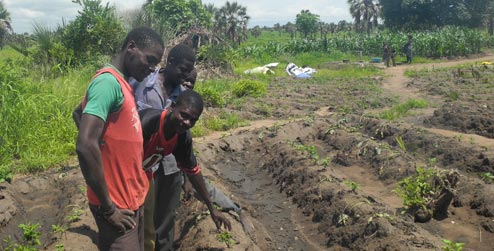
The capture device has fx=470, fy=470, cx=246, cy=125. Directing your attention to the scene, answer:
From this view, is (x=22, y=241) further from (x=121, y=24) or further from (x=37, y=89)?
(x=121, y=24)

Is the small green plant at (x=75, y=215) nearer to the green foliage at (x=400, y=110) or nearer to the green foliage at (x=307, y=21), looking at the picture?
the green foliage at (x=400, y=110)

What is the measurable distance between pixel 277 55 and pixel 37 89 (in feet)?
80.3

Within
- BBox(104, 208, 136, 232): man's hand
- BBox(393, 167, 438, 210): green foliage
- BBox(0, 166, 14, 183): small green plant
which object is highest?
BBox(104, 208, 136, 232): man's hand

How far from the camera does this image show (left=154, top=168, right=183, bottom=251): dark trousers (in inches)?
143

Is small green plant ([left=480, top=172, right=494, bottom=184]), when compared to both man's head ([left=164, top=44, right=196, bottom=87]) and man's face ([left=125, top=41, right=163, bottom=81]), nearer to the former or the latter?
man's head ([left=164, top=44, right=196, bottom=87])

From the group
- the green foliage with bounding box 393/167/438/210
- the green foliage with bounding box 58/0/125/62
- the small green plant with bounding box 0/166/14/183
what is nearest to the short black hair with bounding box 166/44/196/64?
the green foliage with bounding box 393/167/438/210

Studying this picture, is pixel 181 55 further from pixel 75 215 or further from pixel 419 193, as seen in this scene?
Result: pixel 419 193

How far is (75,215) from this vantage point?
15.9 ft

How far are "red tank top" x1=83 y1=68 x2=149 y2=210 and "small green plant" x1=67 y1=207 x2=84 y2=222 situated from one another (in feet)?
8.67

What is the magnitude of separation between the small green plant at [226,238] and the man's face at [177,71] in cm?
150

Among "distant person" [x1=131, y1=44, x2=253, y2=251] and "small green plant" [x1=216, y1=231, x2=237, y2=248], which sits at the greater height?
"distant person" [x1=131, y1=44, x2=253, y2=251]

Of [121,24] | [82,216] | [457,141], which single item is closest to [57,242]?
[82,216]

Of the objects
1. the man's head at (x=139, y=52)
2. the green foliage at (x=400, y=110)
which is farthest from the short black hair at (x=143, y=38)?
the green foliage at (x=400, y=110)

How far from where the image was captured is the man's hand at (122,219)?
7.37 feet
